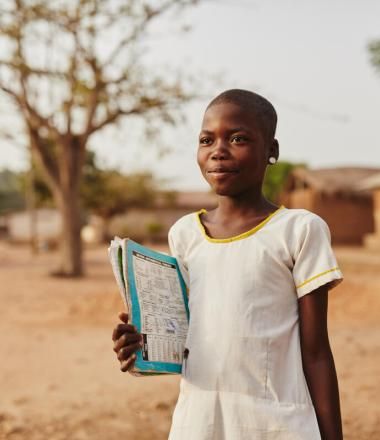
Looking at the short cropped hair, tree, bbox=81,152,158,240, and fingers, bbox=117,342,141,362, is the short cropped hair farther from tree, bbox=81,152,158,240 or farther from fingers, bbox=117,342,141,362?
tree, bbox=81,152,158,240

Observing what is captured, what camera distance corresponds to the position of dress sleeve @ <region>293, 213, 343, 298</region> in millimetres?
1292

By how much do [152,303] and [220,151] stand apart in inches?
15.7

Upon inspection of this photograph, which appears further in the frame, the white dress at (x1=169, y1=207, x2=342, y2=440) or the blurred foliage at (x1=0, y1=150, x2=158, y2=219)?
the blurred foliage at (x1=0, y1=150, x2=158, y2=219)

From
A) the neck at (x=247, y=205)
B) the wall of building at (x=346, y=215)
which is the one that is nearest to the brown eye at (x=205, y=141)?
the neck at (x=247, y=205)

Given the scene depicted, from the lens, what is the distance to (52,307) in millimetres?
8789

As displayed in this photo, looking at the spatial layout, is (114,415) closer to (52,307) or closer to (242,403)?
(242,403)

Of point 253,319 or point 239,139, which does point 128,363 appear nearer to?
point 253,319

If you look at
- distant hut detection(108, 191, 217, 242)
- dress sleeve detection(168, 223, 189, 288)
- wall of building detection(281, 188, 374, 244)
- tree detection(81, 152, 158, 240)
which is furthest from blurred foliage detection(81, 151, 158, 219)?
dress sleeve detection(168, 223, 189, 288)

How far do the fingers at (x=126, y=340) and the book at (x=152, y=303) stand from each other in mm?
27

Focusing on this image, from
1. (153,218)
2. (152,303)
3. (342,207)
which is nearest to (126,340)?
(152,303)

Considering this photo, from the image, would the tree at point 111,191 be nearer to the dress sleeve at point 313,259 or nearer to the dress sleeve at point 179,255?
the dress sleeve at point 179,255

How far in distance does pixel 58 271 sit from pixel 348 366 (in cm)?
922

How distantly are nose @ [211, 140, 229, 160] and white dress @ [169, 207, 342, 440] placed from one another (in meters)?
0.18

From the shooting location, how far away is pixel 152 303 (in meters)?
1.41
